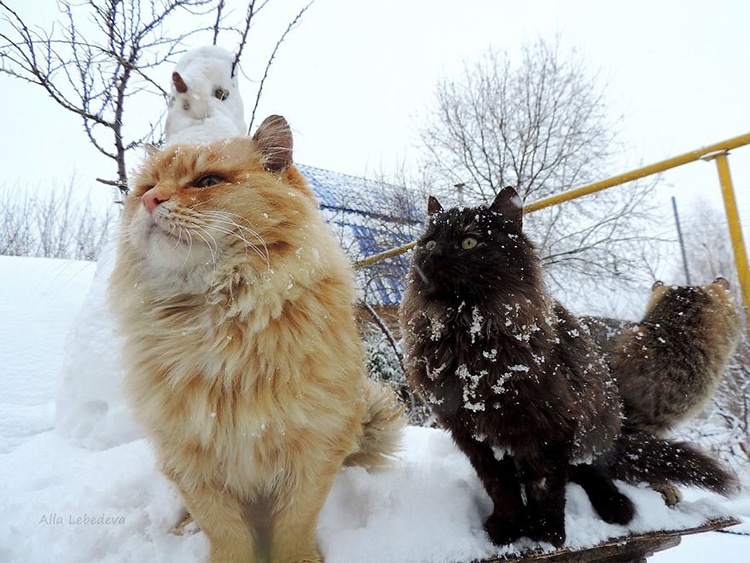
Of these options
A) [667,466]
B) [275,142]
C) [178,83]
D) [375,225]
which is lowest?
[667,466]

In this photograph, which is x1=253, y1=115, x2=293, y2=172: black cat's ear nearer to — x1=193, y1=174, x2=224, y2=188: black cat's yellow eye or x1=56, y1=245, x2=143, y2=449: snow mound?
x1=193, y1=174, x2=224, y2=188: black cat's yellow eye

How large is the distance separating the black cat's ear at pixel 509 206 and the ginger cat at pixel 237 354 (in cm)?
63

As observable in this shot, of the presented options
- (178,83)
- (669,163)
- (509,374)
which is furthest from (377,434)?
(178,83)

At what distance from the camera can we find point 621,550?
1.28 metres

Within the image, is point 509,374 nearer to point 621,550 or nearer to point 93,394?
point 621,550

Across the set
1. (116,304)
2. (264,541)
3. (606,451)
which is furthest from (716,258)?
(116,304)

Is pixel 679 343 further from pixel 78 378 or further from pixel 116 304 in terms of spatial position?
pixel 78 378

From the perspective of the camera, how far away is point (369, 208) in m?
5.93

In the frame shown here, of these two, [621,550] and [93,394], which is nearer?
[621,550]

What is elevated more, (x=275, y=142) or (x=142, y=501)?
(x=275, y=142)

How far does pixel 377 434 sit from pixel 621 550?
0.87 meters

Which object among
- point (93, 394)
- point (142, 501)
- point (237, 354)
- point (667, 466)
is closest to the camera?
point (237, 354)

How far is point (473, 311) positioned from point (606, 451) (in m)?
0.68

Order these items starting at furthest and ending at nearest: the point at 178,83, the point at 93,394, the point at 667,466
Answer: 1. the point at 178,83
2. the point at 93,394
3. the point at 667,466
